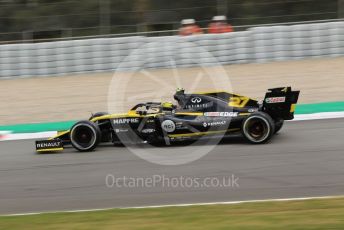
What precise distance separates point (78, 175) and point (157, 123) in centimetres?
167

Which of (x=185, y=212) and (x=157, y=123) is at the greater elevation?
(x=157, y=123)

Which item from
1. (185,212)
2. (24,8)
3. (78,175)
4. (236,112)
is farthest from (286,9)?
(185,212)

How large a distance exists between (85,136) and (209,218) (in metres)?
4.17

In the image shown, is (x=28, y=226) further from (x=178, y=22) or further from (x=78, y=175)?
(x=178, y=22)

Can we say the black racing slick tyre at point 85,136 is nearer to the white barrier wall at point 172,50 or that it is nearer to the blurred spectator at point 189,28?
the white barrier wall at point 172,50

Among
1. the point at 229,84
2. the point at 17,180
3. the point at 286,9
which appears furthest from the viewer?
the point at 286,9

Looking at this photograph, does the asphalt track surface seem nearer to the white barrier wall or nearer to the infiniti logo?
Answer: the infiniti logo

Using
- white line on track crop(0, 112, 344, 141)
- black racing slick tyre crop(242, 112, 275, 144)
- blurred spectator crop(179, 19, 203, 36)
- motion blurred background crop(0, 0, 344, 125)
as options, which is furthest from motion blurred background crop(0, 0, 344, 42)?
black racing slick tyre crop(242, 112, 275, 144)

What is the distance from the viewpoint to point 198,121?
31.7 ft

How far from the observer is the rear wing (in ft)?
31.9

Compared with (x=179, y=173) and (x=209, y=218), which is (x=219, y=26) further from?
(x=209, y=218)

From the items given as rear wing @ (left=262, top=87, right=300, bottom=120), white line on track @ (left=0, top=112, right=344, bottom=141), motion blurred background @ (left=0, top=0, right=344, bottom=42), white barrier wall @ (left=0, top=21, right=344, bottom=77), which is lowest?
white line on track @ (left=0, top=112, right=344, bottom=141)

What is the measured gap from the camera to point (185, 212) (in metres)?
6.65

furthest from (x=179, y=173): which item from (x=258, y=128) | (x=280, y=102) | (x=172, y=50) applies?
(x=172, y=50)
